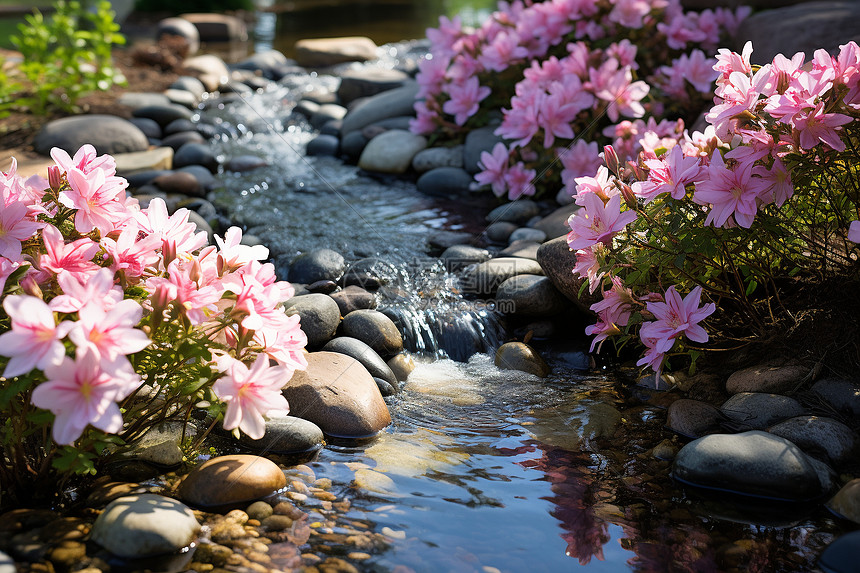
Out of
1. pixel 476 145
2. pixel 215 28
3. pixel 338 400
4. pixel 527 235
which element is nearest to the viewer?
pixel 338 400

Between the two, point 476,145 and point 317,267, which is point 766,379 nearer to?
point 317,267

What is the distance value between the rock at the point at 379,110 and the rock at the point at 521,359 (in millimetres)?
4293

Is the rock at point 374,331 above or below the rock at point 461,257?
below

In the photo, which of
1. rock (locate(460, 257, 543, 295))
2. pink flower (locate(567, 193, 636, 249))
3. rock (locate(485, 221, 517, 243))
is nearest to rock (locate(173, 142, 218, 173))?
rock (locate(485, 221, 517, 243))

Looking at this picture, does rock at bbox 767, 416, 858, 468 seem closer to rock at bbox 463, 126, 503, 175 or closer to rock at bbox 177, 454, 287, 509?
rock at bbox 177, 454, 287, 509

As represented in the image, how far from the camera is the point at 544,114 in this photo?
18.2ft

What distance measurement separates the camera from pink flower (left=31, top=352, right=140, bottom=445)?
1934mm

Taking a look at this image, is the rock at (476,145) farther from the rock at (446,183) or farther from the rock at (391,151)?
the rock at (391,151)

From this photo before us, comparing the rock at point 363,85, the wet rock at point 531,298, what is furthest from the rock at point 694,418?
the rock at point 363,85

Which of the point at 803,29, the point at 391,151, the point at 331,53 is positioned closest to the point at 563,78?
the point at 391,151

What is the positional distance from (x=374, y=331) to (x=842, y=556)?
7.72ft

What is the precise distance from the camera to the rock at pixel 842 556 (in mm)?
2275

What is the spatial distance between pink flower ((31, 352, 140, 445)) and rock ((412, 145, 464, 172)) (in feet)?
16.3

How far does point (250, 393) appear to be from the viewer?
228 centimetres
